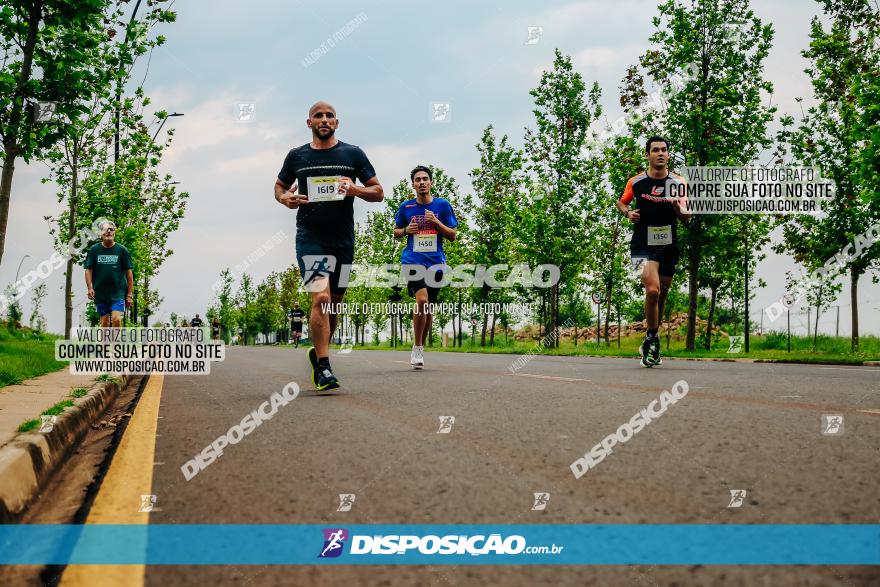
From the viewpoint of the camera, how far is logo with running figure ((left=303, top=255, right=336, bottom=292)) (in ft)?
22.8

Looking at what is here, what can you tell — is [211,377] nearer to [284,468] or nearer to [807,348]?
[284,468]

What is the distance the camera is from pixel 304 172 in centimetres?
718

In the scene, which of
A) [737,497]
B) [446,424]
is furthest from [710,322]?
[737,497]

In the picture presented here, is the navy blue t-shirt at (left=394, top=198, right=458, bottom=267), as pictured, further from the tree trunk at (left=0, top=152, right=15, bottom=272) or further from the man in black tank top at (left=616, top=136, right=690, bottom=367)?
the tree trunk at (left=0, top=152, right=15, bottom=272)

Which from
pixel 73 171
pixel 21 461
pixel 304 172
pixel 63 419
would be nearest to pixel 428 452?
A: pixel 21 461

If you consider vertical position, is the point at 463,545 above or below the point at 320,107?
below

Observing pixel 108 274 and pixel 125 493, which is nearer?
pixel 125 493

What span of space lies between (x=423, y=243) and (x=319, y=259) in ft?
12.6

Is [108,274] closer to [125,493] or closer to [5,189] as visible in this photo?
[5,189]

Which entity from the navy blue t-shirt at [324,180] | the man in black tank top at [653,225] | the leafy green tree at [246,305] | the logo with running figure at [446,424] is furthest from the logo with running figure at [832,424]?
the leafy green tree at [246,305]

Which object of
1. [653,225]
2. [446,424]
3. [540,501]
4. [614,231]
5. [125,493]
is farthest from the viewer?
[614,231]

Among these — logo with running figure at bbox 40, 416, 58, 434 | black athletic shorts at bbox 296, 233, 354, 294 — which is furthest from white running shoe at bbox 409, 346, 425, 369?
logo with running figure at bbox 40, 416, 58, 434

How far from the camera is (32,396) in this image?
5.80 m

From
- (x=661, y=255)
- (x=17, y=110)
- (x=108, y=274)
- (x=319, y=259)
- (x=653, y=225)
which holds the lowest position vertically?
(x=319, y=259)
